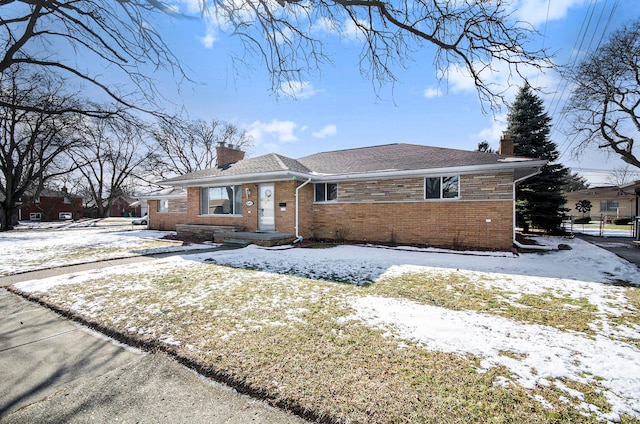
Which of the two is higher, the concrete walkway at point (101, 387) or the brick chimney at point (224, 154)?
the brick chimney at point (224, 154)

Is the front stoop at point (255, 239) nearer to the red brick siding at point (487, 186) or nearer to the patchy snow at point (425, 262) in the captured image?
the patchy snow at point (425, 262)

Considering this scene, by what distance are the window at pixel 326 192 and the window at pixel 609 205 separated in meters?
40.7

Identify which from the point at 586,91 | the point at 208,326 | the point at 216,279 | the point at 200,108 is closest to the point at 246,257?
the point at 216,279

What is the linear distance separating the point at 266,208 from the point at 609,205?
43.6 meters

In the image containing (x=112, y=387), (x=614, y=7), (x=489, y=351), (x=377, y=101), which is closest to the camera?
(x=112, y=387)

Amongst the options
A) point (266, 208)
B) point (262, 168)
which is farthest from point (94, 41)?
point (266, 208)

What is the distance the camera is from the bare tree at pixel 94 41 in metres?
4.79

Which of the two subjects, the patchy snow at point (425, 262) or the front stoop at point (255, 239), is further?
the front stoop at point (255, 239)

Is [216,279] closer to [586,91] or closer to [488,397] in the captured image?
[488,397]

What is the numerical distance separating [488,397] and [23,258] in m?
12.1

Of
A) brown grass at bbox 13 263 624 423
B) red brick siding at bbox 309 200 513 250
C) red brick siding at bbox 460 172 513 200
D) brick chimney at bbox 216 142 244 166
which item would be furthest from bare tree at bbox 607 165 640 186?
brown grass at bbox 13 263 624 423

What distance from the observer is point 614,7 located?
9.25m

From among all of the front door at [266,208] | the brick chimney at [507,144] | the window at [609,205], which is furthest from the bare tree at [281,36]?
the window at [609,205]

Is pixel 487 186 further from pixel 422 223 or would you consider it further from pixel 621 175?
pixel 621 175
